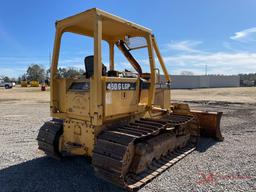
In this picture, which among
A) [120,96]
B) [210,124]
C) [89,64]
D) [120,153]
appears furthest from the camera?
[210,124]

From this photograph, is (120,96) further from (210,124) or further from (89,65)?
(210,124)

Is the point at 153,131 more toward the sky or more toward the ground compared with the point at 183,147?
more toward the sky

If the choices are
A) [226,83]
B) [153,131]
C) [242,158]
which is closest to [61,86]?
[153,131]

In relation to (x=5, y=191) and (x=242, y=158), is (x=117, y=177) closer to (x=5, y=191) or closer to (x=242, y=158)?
(x=5, y=191)

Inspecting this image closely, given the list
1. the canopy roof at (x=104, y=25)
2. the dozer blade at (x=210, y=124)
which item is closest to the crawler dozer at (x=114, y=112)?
the canopy roof at (x=104, y=25)

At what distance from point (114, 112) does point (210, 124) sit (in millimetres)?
4507

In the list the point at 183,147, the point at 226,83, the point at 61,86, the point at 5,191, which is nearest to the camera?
the point at 5,191

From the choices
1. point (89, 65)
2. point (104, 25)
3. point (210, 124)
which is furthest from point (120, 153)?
point (210, 124)

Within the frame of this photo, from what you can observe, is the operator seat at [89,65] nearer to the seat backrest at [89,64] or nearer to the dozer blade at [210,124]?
the seat backrest at [89,64]

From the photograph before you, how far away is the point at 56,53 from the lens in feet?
18.7

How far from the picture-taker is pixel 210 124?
8.38m

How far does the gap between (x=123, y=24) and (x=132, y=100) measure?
61.6 inches

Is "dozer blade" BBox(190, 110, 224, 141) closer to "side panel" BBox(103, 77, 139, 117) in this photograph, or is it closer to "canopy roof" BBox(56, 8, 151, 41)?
"side panel" BBox(103, 77, 139, 117)

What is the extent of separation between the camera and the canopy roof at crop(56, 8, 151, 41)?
15.9ft
